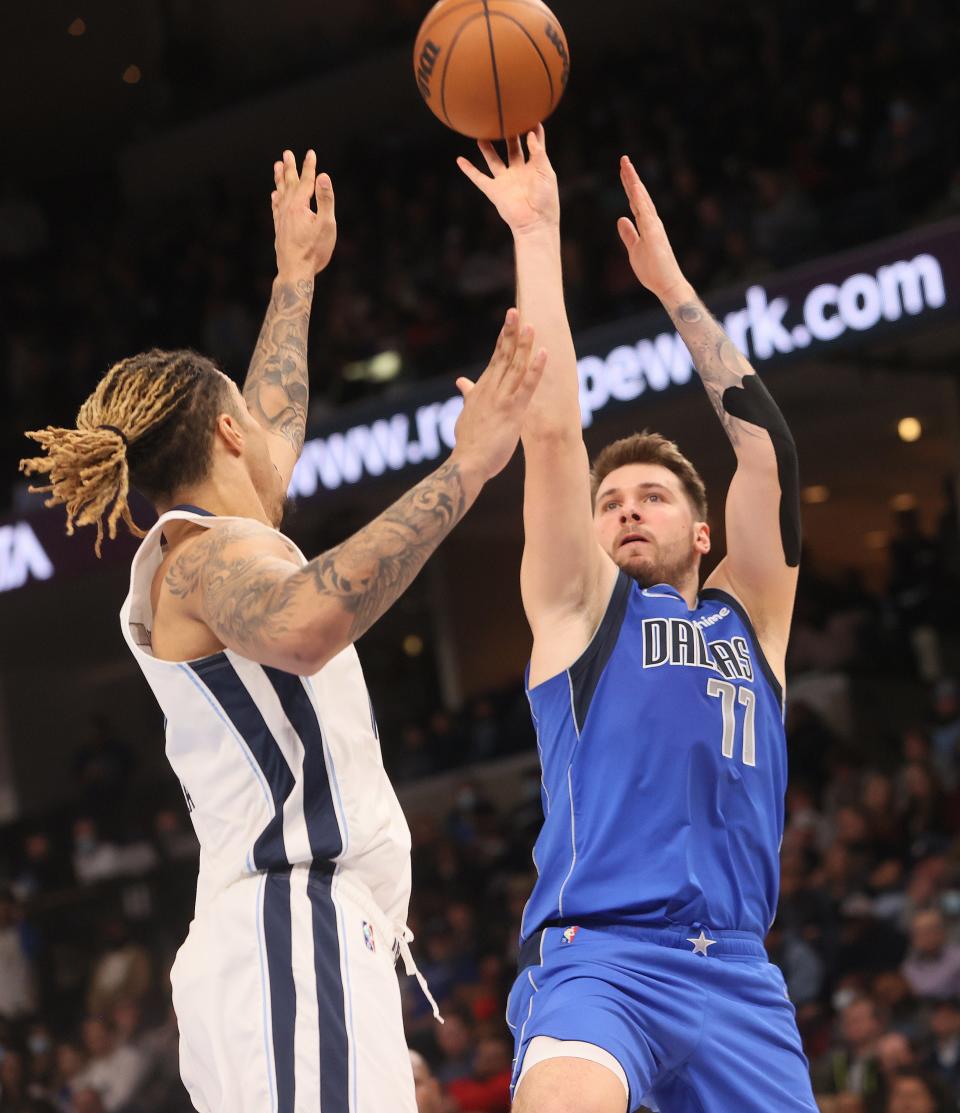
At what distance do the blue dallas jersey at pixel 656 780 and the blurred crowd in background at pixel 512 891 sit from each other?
4185 mm

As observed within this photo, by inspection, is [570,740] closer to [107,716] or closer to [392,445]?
[392,445]

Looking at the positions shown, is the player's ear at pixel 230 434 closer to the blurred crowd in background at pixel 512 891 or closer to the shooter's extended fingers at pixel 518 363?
the shooter's extended fingers at pixel 518 363

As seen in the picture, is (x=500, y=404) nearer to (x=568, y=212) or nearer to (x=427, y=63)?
(x=427, y=63)

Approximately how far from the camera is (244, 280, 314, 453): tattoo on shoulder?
373 centimetres

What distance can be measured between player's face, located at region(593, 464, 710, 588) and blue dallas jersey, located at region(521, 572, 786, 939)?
0.16 metres

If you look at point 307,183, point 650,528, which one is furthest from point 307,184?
point 650,528

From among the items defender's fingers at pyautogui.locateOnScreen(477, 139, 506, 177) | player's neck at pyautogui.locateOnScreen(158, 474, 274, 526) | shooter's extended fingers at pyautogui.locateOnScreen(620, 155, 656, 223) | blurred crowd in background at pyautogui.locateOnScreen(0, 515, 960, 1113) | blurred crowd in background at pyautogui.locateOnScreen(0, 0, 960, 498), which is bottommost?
blurred crowd in background at pyautogui.locateOnScreen(0, 515, 960, 1113)

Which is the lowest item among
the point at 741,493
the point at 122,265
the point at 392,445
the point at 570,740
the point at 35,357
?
the point at 570,740

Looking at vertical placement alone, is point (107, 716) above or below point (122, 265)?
below

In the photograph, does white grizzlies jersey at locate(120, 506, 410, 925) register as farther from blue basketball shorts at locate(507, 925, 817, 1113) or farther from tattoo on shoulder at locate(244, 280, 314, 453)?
tattoo on shoulder at locate(244, 280, 314, 453)

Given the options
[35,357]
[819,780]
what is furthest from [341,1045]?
[35,357]

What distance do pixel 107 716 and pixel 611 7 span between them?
8.93 m

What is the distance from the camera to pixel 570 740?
3.51 metres

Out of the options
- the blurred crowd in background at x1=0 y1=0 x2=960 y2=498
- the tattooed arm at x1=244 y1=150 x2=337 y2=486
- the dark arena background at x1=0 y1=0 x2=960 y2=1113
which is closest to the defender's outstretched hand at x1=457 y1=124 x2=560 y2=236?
the tattooed arm at x1=244 y1=150 x2=337 y2=486
